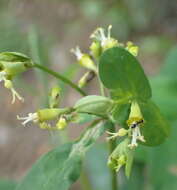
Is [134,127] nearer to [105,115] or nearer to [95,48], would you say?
[105,115]

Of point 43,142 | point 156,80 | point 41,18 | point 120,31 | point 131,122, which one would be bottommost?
point 131,122

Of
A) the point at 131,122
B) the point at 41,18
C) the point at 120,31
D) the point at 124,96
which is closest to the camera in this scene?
the point at 131,122

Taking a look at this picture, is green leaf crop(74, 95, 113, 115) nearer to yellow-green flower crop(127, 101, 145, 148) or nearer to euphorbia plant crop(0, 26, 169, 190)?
euphorbia plant crop(0, 26, 169, 190)

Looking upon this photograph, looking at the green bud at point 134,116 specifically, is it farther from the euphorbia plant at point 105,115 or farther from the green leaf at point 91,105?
the green leaf at point 91,105

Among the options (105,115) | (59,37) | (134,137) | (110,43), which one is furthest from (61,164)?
(59,37)

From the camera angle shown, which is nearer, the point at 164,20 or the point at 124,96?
the point at 124,96

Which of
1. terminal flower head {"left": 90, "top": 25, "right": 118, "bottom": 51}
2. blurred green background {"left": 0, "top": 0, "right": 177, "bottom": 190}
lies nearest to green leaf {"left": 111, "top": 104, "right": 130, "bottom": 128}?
terminal flower head {"left": 90, "top": 25, "right": 118, "bottom": 51}

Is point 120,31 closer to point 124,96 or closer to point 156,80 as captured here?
point 156,80

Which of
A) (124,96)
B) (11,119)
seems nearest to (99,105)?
(124,96)
